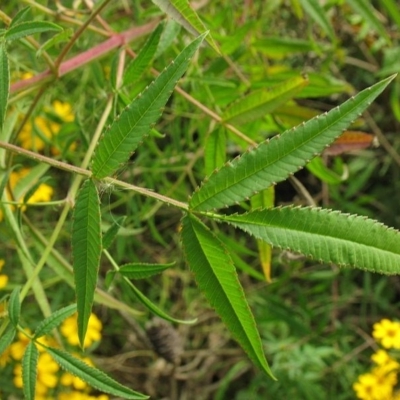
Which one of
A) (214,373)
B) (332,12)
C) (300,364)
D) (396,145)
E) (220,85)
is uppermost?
(220,85)

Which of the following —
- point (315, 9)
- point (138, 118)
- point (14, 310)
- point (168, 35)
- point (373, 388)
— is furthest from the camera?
point (373, 388)

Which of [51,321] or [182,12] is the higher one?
[182,12]

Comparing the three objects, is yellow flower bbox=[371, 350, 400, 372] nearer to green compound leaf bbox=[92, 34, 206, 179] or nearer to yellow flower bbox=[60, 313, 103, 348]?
yellow flower bbox=[60, 313, 103, 348]

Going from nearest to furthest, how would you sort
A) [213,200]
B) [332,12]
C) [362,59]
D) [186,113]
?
[213,200] < [186,113] < [332,12] < [362,59]

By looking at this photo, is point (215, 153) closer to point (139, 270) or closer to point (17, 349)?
point (139, 270)

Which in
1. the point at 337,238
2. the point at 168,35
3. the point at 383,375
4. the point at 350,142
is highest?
the point at 168,35

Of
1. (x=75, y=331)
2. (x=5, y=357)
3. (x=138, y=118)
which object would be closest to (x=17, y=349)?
(x=5, y=357)

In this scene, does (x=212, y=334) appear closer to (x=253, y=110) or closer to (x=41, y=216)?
(x=41, y=216)

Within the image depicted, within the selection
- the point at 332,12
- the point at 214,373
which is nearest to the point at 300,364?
the point at 214,373
